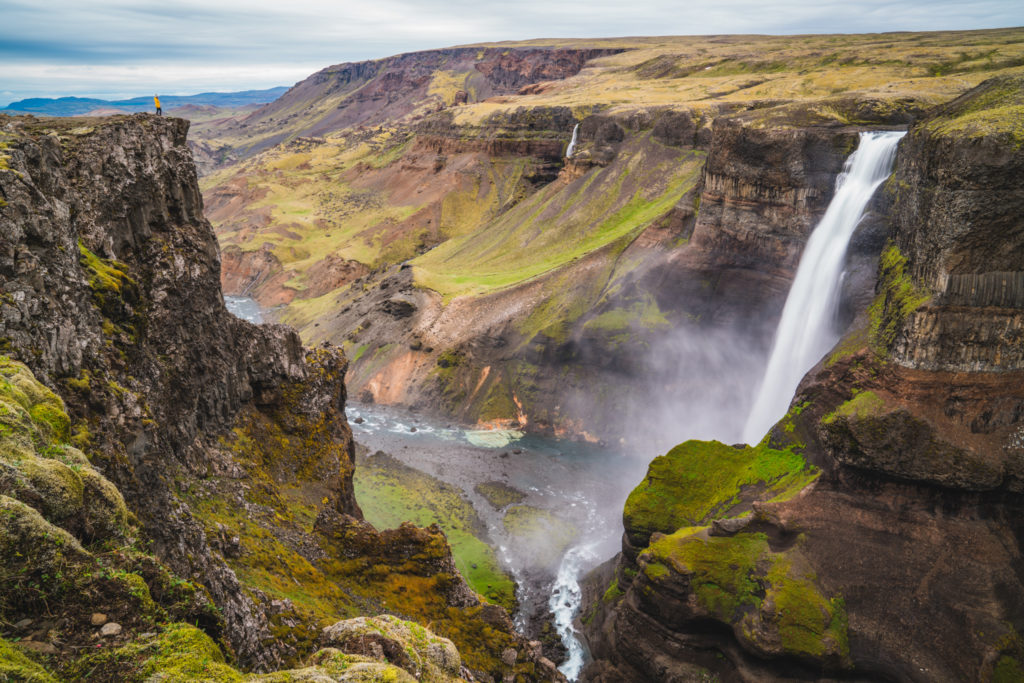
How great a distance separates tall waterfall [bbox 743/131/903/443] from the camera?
42.4 meters

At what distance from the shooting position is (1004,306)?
24.4 meters

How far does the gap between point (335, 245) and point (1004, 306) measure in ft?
391

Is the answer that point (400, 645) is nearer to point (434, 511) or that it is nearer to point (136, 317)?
point (136, 317)

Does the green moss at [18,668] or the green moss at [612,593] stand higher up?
the green moss at [18,668]

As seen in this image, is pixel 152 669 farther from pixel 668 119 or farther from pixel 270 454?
pixel 668 119

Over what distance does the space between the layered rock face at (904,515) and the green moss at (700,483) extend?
1.51 m

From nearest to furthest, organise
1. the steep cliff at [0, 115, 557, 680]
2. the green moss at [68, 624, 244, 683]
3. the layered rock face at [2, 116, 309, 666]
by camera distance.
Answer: the green moss at [68, 624, 244, 683]
the steep cliff at [0, 115, 557, 680]
the layered rock face at [2, 116, 309, 666]

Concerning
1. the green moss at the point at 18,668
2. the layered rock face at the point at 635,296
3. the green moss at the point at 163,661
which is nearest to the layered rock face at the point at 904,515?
the layered rock face at the point at 635,296

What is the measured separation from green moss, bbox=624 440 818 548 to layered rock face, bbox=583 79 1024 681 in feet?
4.96

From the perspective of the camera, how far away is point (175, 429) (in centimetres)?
2441

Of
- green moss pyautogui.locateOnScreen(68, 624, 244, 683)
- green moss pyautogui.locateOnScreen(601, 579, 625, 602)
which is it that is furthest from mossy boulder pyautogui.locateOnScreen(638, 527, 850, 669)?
green moss pyautogui.locateOnScreen(68, 624, 244, 683)

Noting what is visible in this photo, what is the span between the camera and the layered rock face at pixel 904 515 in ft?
77.0

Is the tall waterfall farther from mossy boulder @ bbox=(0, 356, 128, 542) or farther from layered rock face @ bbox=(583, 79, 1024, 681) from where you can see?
mossy boulder @ bbox=(0, 356, 128, 542)

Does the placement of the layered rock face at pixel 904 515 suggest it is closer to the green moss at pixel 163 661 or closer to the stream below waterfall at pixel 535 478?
the stream below waterfall at pixel 535 478
